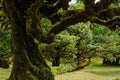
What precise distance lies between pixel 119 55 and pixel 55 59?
5918mm

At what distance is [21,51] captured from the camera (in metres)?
12.6

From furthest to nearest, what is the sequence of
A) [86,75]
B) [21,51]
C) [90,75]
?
[90,75] → [86,75] → [21,51]

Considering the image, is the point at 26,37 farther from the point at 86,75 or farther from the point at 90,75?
the point at 90,75

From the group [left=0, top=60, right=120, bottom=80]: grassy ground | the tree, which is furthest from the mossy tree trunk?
[left=0, top=60, right=120, bottom=80]: grassy ground

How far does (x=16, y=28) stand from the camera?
41.9 feet

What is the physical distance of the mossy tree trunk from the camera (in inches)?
491

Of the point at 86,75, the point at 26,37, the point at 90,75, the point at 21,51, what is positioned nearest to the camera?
the point at 21,51

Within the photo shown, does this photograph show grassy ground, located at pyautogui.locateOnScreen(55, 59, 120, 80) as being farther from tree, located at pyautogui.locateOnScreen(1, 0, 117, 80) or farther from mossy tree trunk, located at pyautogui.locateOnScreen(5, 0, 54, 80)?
mossy tree trunk, located at pyautogui.locateOnScreen(5, 0, 54, 80)

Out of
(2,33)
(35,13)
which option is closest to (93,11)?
(35,13)

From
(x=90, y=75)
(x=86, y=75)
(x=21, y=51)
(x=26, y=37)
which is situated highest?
(x=26, y=37)

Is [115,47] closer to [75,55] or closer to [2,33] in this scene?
[75,55]

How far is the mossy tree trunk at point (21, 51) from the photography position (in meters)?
12.5

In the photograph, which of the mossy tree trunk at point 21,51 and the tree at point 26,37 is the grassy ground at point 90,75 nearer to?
the tree at point 26,37

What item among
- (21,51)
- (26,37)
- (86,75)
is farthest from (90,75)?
(21,51)
